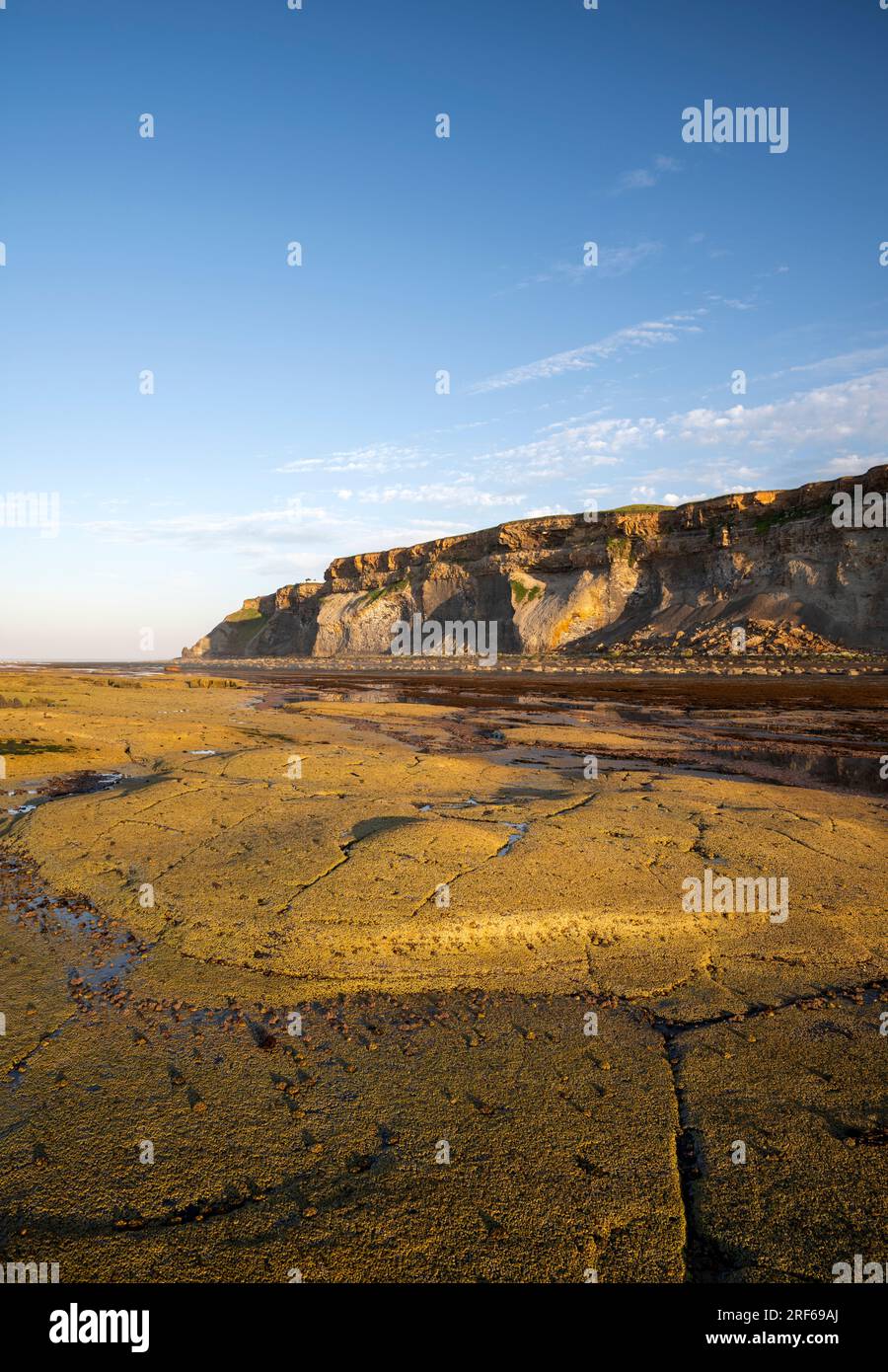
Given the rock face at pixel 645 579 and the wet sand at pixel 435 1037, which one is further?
the rock face at pixel 645 579

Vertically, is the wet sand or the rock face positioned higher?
the rock face

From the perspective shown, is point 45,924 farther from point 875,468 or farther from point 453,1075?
point 875,468

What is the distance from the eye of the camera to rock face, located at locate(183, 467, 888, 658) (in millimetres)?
42000

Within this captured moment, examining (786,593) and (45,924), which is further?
(786,593)

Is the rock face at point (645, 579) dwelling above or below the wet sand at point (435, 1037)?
above

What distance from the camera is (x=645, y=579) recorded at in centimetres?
5747

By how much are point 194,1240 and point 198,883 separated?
3.07 meters

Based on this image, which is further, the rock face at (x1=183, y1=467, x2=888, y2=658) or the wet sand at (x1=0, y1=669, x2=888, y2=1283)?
the rock face at (x1=183, y1=467, x2=888, y2=658)

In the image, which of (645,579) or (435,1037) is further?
(645,579)

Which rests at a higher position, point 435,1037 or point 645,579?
point 645,579

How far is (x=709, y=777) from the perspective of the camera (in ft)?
32.8

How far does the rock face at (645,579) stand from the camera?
42.0 meters
